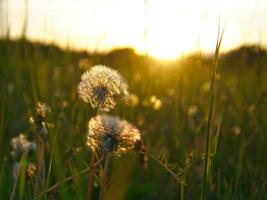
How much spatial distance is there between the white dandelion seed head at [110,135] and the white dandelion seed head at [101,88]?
0.15 ft

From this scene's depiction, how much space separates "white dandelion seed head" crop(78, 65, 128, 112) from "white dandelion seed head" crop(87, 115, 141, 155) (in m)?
0.05

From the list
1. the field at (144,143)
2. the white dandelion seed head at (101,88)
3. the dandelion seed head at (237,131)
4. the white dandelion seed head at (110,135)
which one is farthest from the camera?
the dandelion seed head at (237,131)

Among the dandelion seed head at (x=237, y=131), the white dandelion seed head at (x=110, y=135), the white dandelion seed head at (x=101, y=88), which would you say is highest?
the white dandelion seed head at (x=101, y=88)

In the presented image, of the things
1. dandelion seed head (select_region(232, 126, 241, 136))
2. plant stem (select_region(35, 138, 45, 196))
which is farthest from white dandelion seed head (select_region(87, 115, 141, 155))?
dandelion seed head (select_region(232, 126, 241, 136))

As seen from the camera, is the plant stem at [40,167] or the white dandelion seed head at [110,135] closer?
the white dandelion seed head at [110,135]

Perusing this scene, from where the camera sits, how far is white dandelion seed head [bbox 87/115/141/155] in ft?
3.89

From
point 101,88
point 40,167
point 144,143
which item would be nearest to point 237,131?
point 144,143

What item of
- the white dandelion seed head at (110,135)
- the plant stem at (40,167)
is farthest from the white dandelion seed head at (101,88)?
the plant stem at (40,167)

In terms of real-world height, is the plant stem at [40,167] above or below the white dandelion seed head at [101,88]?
below

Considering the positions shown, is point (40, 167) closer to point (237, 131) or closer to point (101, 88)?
point (101, 88)

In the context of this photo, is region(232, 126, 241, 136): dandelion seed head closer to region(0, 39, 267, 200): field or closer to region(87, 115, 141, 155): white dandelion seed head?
region(0, 39, 267, 200): field

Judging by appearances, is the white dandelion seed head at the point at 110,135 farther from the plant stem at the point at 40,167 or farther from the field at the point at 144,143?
the plant stem at the point at 40,167

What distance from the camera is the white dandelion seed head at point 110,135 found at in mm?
1185

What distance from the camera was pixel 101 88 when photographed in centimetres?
133
